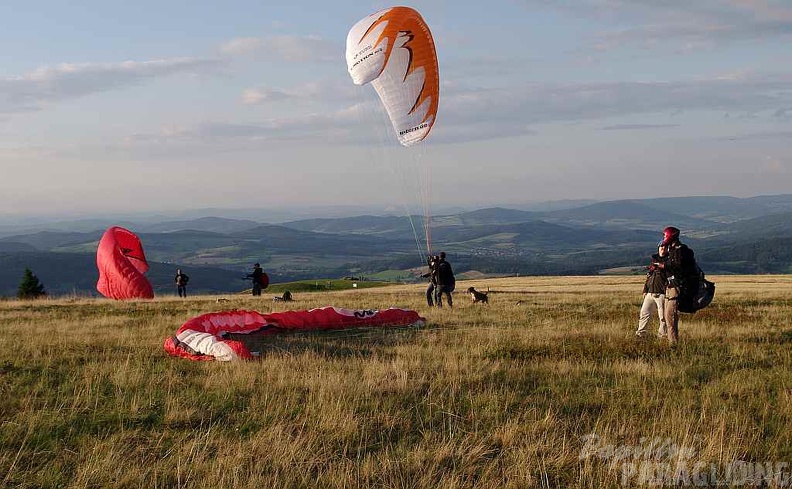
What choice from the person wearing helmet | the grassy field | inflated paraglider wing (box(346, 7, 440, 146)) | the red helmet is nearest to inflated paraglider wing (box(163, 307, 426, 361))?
the grassy field

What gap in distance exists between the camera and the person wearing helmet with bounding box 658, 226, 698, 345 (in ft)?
38.9

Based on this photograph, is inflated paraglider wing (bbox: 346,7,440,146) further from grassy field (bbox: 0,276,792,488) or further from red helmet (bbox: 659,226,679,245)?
red helmet (bbox: 659,226,679,245)

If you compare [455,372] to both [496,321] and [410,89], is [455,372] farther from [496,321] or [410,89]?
[410,89]

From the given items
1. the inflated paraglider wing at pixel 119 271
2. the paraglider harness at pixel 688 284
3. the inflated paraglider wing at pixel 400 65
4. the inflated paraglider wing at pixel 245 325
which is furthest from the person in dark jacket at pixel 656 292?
the inflated paraglider wing at pixel 119 271

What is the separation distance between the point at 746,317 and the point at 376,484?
48.5 ft

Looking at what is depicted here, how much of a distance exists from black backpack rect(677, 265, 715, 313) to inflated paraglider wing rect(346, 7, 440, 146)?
10794 millimetres

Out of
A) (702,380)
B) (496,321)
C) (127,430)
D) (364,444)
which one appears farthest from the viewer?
(496,321)

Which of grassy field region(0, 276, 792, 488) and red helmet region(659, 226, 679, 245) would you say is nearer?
grassy field region(0, 276, 792, 488)

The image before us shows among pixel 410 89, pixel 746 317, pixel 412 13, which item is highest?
pixel 412 13

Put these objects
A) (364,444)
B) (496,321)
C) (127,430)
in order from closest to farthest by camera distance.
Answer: (364,444) < (127,430) < (496,321)

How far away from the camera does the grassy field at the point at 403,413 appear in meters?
5.68

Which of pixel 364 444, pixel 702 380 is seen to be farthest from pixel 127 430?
pixel 702 380

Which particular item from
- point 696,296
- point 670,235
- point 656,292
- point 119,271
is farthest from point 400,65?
point 119,271

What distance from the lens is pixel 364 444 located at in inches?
254
